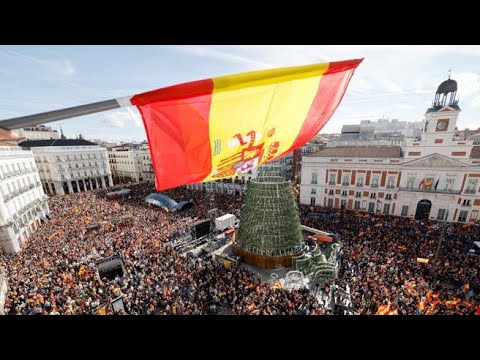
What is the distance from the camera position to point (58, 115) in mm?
2672

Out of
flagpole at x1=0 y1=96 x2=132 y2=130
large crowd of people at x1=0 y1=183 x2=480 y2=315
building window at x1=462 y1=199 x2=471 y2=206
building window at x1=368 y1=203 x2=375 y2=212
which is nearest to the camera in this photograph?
flagpole at x1=0 y1=96 x2=132 y2=130

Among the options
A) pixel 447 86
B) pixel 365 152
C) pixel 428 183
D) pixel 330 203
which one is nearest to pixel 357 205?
pixel 330 203

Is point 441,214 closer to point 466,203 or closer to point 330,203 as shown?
point 466,203

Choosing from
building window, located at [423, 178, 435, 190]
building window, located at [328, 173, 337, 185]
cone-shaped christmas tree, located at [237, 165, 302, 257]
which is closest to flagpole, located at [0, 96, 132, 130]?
cone-shaped christmas tree, located at [237, 165, 302, 257]

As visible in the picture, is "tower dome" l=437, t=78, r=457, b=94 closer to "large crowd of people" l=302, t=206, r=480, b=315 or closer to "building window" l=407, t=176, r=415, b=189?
"building window" l=407, t=176, r=415, b=189

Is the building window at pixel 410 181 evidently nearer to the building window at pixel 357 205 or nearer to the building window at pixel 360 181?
the building window at pixel 360 181

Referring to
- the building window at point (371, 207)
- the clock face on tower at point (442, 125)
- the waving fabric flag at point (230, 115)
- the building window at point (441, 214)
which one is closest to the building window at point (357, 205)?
the building window at point (371, 207)

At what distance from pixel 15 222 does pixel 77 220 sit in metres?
6.55

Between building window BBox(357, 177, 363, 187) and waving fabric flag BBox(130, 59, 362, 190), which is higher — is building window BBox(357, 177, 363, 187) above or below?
below

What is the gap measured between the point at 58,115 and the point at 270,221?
810 inches

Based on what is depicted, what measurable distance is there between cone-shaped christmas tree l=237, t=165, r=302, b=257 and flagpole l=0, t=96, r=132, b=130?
65.6 feet

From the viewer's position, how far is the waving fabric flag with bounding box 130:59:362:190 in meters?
4.23

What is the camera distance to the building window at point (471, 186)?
99.9ft
